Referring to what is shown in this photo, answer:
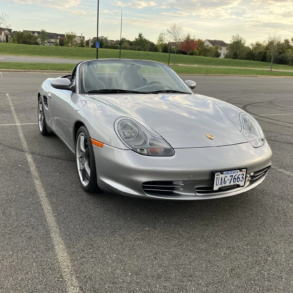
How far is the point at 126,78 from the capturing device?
3842 mm

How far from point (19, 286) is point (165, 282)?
0.89 metres

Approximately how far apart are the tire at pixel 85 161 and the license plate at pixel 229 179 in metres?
1.12

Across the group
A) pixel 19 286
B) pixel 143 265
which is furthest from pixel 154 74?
pixel 19 286

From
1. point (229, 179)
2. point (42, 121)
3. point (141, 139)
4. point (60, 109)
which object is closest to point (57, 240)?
point (141, 139)

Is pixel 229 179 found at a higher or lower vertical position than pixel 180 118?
lower

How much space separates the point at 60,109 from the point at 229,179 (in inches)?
93.5

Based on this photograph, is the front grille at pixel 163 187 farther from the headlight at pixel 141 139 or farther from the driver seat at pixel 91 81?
the driver seat at pixel 91 81

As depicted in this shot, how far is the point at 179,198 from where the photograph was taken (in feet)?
8.05

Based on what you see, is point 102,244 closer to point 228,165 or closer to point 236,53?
point 228,165

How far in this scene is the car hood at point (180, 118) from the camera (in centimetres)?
264

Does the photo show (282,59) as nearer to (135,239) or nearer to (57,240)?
(135,239)

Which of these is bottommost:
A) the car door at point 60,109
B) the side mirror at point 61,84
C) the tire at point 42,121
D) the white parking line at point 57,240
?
the white parking line at point 57,240

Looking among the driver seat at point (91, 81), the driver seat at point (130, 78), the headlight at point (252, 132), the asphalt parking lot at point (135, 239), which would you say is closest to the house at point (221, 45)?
the driver seat at point (130, 78)

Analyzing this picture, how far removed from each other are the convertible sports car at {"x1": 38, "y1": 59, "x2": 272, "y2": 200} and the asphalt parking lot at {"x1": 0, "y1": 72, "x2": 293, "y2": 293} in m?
0.29
